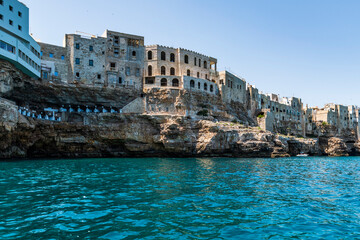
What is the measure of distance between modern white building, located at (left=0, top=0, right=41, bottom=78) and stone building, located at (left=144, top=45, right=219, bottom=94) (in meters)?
20.1

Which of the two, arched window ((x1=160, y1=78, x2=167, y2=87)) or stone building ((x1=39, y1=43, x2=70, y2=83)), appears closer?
stone building ((x1=39, y1=43, x2=70, y2=83))

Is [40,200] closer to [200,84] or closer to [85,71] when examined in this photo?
[85,71]

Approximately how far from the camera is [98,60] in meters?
52.8

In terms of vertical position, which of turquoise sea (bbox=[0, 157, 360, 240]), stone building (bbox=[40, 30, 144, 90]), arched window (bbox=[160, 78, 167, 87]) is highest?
stone building (bbox=[40, 30, 144, 90])

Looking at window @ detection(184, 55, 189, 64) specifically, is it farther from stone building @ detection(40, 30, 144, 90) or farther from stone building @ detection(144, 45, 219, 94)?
stone building @ detection(40, 30, 144, 90)

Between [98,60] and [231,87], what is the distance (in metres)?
31.5

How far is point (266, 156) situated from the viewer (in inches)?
2031

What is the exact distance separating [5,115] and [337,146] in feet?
253

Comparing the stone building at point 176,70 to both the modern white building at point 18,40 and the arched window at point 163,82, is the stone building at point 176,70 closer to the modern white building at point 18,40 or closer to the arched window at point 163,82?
the arched window at point 163,82

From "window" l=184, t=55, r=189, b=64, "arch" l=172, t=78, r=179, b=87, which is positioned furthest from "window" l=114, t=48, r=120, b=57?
"window" l=184, t=55, r=189, b=64

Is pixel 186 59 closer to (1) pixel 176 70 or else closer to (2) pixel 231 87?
(1) pixel 176 70

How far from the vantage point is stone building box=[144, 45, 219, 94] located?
57.1 metres

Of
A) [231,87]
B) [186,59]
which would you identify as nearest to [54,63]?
[186,59]

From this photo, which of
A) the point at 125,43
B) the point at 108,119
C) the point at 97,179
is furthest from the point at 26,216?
the point at 125,43
